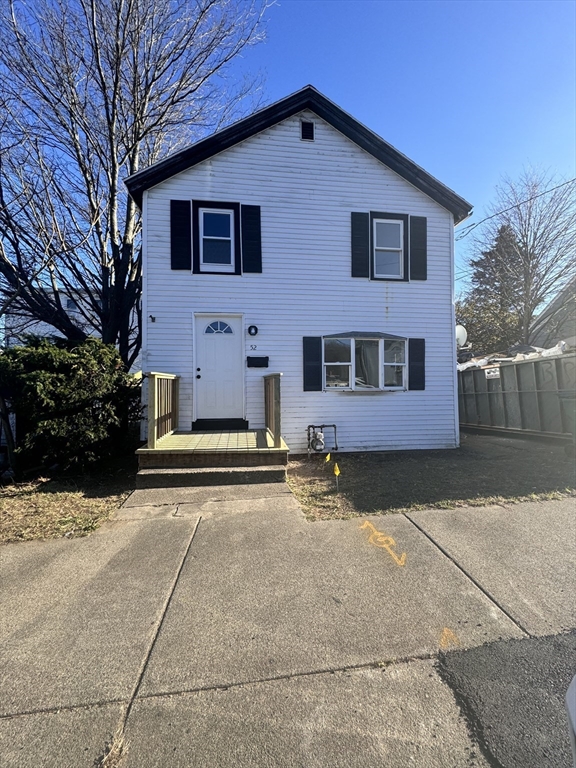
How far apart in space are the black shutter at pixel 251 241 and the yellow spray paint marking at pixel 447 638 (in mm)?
7043

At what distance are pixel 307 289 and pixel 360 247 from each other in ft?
5.06

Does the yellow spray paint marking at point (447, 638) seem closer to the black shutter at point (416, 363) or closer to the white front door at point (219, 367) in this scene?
the white front door at point (219, 367)

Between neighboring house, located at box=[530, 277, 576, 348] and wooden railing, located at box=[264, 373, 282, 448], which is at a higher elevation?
neighboring house, located at box=[530, 277, 576, 348]

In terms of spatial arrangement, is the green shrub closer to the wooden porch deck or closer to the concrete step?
the wooden porch deck

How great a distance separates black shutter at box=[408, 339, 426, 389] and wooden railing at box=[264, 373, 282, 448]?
3288 millimetres

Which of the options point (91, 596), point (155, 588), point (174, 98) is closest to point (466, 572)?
point (155, 588)

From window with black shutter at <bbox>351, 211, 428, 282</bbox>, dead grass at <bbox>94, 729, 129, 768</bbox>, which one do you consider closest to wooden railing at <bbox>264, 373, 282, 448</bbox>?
window with black shutter at <bbox>351, 211, 428, 282</bbox>

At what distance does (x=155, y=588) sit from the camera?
289 centimetres

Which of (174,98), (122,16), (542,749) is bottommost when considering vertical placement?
(542,749)

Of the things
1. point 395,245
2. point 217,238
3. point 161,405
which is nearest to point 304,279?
point 217,238

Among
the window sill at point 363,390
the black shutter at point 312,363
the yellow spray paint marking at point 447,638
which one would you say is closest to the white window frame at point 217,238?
the black shutter at point 312,363

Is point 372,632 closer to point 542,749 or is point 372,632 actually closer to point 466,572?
point 542,749

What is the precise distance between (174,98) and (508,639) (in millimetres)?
13602

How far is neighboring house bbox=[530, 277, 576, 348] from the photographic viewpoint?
1725 centimetres
